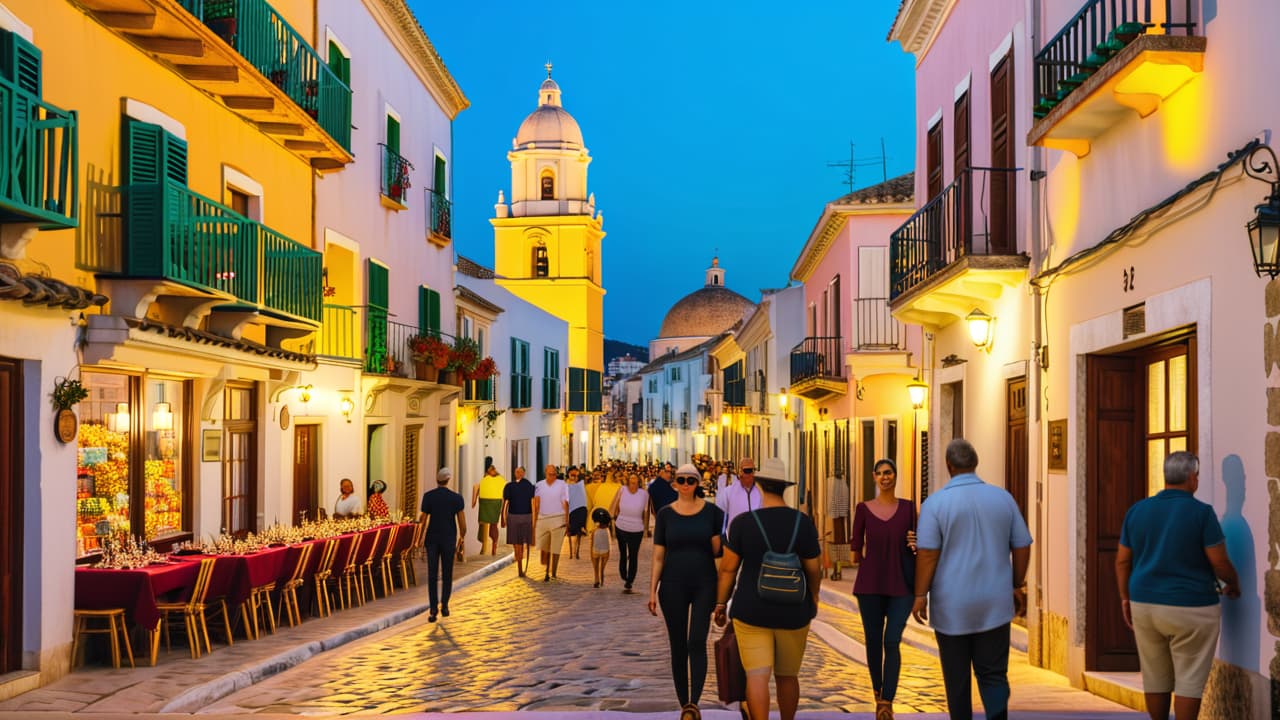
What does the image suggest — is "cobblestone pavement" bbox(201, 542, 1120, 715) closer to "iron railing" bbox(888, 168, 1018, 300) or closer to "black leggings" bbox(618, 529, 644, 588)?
"black leggings" bbox(618, 529, 644, 588)

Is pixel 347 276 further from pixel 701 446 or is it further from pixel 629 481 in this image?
pixel 701 446

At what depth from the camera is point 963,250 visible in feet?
44.5

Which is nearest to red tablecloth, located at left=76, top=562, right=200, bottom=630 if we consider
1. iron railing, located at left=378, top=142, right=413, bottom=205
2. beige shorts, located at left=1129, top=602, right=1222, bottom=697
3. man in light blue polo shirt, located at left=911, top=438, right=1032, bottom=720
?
man in light blue polo shirt, located at left=911, top=438, right=1032, bottom=720

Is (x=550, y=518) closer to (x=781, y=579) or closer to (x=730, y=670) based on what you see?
(x=730, y=670)

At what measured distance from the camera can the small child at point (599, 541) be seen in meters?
20.5

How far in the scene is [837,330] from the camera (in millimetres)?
29375

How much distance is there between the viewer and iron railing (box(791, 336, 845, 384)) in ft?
94.0

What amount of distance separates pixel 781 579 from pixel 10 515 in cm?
641

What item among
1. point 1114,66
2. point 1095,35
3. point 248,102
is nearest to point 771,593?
point 1114,66

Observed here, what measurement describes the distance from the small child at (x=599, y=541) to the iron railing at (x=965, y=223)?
6.89 meters

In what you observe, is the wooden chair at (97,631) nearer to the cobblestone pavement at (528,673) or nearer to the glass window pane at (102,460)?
the glass window pane at (102,460)

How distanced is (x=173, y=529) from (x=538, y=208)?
5367 centimetres

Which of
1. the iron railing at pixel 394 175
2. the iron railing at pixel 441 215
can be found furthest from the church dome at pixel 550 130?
the iron railing at pixel 394 175

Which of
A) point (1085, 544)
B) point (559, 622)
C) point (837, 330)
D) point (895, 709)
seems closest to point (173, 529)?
point (559, 622)
